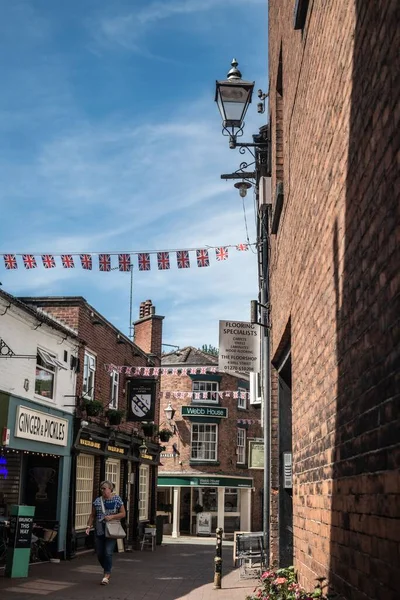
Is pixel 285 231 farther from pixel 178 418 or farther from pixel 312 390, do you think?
pixel 178 418

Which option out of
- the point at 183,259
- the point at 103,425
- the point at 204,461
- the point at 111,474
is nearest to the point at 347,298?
the point at 183,259

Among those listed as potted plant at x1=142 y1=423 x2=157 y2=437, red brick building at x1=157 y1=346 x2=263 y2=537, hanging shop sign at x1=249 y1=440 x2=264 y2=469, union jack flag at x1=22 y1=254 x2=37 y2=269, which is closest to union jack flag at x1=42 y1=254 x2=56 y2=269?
union jack flag at x1=22 y1=254 x2=37 y2=269

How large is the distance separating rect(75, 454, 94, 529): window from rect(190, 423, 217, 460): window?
17312 millimetres

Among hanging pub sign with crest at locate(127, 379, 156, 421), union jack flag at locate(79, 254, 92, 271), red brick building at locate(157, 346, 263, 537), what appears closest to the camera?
union jack flag at locate(79, 254, 92, 271)

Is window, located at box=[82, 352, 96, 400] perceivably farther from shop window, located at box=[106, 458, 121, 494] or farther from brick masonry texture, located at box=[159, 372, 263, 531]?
brick masonry texture, located at box=[159, 372, 263, 531]

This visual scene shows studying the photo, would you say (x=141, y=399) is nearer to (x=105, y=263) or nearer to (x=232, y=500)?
(x=105, y=263)

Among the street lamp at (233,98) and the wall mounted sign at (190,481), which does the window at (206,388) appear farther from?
the street lamp at (233,98)

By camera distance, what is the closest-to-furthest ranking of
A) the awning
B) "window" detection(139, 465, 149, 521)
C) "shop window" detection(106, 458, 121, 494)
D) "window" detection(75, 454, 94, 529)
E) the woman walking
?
the woman walking
the awning
"window" detection(75, 454, 94, 529)
"shop window" detection(106, 458, 121, 494)
"window" detection(139, 465, 149, 521)

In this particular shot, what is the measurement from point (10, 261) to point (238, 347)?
247 inches

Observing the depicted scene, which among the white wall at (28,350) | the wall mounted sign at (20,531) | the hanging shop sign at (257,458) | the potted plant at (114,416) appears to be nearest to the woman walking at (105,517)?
the wall mounted sign at (20,531)

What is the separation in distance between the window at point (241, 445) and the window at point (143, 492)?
11887mm

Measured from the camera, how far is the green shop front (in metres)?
17.4

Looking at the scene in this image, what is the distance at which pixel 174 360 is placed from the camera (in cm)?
4181

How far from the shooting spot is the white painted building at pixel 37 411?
1608 centimetres
